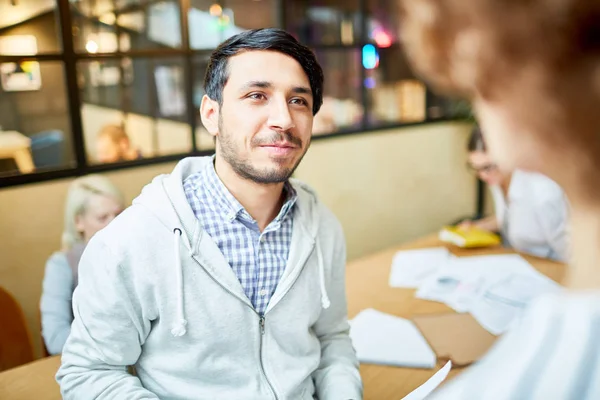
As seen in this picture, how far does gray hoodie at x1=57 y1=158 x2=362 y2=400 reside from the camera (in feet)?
2.96

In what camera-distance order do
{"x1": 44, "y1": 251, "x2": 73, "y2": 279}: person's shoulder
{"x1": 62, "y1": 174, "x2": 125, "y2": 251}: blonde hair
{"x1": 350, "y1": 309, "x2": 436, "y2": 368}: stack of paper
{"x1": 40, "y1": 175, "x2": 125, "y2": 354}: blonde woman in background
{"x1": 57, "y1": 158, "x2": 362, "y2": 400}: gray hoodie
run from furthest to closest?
{"x1": 62, "y1": 174, "x2": 125, "y2": 251}: blonde hair
{"x1": 44, "y1": 251, "x2": 73, "y2": 279}: person's shoulder
{"x1": 40, "y1": 175, "x2": 125, "y2": 354}: blonde woman in background
{"x1": 350, "y1": 309, "x2": 436, "y2": 368}: stack of paper
{"x1": 57, "y1": 158, "x2": 362, "y2": 400}: gray hoodie

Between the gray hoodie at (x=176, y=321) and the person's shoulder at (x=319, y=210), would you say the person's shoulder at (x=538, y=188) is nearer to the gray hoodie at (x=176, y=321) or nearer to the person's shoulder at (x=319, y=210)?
the person's shoulder at (x=319, y=210)

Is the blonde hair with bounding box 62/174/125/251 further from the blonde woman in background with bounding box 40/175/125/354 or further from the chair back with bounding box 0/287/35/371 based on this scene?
the chair back with bounding box 0/287/35/371

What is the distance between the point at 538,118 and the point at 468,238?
6.19ft

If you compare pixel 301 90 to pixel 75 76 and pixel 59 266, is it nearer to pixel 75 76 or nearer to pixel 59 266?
pixel 59 266

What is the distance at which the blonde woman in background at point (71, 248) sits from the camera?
1419 mm

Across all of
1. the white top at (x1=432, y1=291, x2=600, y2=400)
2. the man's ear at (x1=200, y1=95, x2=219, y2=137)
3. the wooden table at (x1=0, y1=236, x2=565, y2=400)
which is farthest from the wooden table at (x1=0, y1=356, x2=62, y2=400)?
the white top at (x1=432, y1=291, x2=600, y2=400)

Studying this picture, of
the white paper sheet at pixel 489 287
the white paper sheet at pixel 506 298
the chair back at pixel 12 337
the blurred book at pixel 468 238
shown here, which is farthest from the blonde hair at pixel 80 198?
the blurred book at pixel 468 238

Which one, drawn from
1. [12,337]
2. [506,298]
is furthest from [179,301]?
[506,298]

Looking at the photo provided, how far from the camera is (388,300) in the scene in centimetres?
166

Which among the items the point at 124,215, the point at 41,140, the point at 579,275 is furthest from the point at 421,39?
the point at 41,140

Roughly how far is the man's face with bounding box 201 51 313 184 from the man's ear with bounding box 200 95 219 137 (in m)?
0.05

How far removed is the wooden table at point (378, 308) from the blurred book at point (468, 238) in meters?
0.04

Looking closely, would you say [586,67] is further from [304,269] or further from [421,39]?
[304,269]
